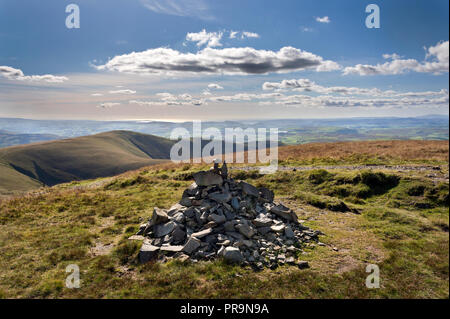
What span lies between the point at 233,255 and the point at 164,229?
498 cm

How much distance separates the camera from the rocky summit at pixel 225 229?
11711 millimetres

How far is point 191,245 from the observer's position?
12.0m

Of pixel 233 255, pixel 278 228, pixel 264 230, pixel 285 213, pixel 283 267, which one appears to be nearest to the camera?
pixel 283 267

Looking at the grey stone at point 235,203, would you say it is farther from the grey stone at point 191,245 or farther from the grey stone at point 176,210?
the grey stone at point 191,245

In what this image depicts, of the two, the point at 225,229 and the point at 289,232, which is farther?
the point at 289,232

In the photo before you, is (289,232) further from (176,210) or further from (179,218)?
(176,210)

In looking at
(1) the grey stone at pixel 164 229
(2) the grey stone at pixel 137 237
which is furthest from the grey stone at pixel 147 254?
(2) the grey stone at pixel 137 237

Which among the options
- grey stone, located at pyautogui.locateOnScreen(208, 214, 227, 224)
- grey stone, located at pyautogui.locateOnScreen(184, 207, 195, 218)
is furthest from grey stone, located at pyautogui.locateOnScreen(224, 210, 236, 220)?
grey stone, located at pyautogui.locateOnScreen(184, 207, 195, 218)

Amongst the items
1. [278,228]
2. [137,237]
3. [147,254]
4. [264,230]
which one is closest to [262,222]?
[264,230]

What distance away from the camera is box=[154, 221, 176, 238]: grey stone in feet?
44.7

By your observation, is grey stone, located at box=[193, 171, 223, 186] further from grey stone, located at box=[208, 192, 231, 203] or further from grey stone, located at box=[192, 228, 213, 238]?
grey stone, located at box=[192, 228, 213, 238]

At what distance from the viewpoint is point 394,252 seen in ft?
36.5

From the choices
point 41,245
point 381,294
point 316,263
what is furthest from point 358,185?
point 41,245

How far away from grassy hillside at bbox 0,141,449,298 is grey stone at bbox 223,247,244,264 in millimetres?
454
